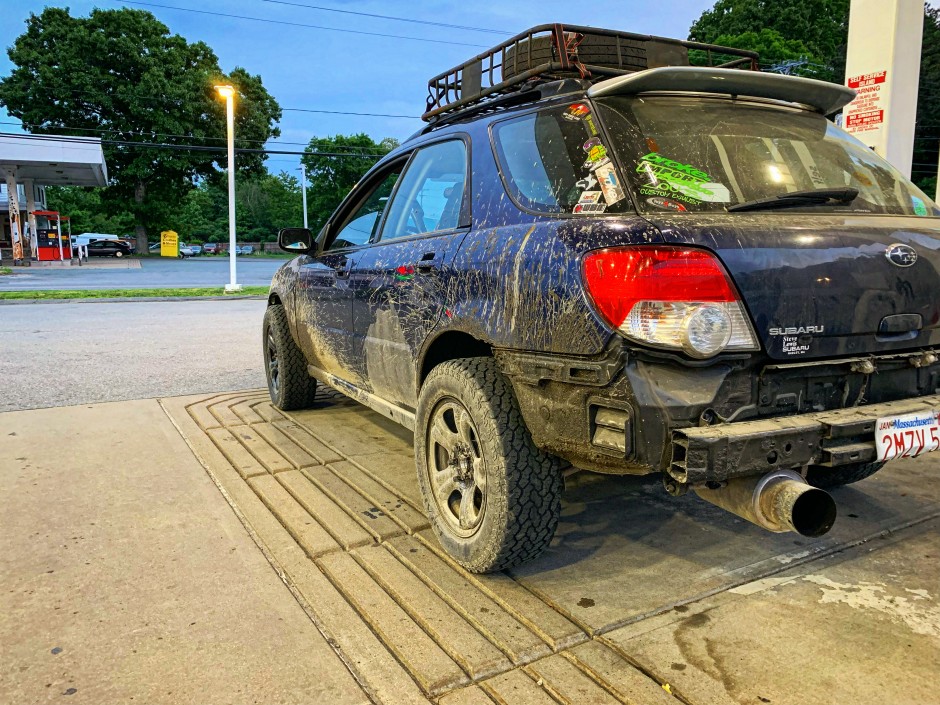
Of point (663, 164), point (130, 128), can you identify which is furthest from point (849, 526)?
point (130, 128)

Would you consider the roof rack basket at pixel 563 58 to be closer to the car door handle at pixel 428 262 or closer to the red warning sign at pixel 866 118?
the car door handle at pixel 428 262

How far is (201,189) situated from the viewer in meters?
87.2

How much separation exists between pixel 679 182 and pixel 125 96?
4887 cm

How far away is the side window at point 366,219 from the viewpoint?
13.3 ft

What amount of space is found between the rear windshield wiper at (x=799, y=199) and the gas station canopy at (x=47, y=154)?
3442cm

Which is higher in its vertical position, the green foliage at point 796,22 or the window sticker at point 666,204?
the green foliage at point 796,22

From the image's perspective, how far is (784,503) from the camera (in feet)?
6.86

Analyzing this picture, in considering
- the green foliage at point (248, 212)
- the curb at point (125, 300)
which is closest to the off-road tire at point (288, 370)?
the curb at point (125, 300)

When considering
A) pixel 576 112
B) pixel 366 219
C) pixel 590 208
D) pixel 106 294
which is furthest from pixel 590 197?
pixel 106 294

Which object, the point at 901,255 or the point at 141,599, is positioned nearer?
the point at 901,255

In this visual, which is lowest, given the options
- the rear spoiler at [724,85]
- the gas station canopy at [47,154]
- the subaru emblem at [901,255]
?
the subaru emblem at [901,255]

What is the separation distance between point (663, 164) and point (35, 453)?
4.16m

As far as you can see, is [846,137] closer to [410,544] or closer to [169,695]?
[410,544]

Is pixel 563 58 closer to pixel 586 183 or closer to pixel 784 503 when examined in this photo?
pixel 586 183
